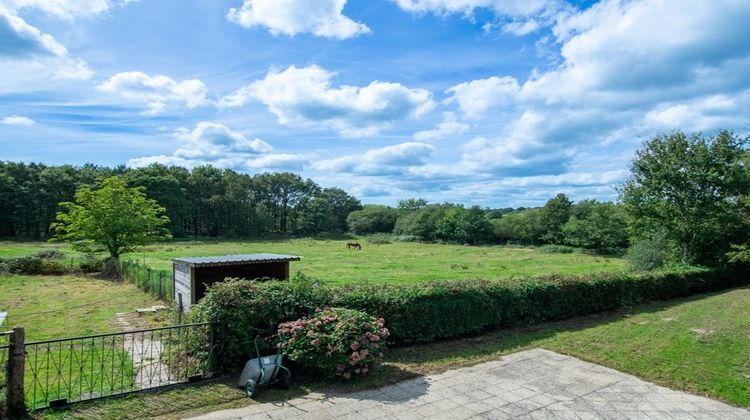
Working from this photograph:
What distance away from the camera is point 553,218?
2199 inches

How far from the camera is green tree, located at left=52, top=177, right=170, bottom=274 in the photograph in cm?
2239

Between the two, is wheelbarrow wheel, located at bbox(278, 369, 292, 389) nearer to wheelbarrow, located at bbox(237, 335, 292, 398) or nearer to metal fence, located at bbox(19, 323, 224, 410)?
wheelbarrow, located at bbox(237, 335, 292, 398)

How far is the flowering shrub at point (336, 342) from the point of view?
6500 mm

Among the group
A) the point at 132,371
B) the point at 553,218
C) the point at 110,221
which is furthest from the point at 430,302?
the point at 553,218

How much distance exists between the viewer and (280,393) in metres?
6.21

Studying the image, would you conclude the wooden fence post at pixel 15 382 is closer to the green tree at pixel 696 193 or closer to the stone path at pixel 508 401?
the stone path at pixel 508 401

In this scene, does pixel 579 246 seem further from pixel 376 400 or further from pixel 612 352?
pixel 376 400

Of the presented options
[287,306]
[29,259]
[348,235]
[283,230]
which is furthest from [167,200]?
[287,306]

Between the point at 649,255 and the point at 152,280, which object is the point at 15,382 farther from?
the point at 649,255

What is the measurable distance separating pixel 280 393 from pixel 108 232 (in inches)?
824

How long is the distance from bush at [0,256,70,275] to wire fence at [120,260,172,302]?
5591mm

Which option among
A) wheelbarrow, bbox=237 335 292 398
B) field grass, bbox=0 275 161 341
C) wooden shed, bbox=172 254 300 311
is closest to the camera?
wheelbarrow, bbox=237 335 292 398

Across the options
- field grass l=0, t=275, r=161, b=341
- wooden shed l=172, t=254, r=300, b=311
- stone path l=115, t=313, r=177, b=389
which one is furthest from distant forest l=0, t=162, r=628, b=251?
stone path l=115, t=313, r=177, b=389

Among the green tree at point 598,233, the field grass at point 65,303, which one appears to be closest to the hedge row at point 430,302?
the field grass at point 65,303
